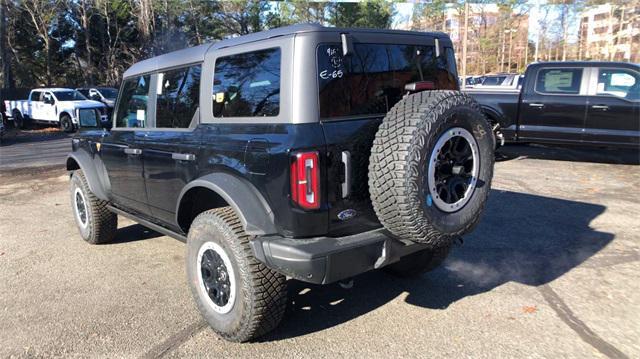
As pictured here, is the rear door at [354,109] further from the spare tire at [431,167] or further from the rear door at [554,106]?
the rear door at [554,106]

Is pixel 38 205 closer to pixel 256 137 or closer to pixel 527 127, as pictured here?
pixel 256 137

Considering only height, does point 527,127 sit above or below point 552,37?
below

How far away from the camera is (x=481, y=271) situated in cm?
433

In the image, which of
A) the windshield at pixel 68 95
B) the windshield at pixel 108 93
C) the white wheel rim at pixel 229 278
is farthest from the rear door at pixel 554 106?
the windshield at pixel 108 93

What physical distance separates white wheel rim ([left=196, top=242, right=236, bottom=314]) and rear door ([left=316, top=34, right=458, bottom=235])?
73cm

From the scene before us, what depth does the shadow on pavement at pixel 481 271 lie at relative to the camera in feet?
12.1

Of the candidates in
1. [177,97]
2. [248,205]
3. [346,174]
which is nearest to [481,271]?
[346,174]

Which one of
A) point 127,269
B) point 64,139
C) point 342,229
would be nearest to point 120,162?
point 127,269

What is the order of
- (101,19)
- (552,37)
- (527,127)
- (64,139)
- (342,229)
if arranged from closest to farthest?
(342,229), (527,127), (64,139), (101,19), (552,37)

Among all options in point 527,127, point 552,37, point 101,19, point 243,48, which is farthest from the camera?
point 552,37

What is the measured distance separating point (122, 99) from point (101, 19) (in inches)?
1437

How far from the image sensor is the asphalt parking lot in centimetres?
314

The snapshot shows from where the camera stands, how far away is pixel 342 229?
2.97m

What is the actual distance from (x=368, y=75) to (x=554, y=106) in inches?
296
